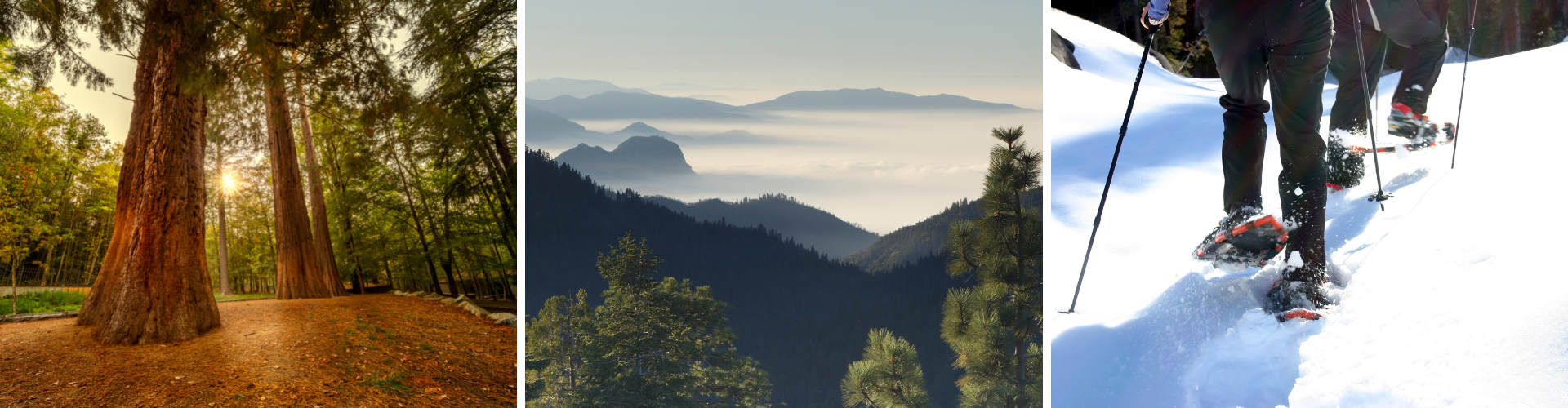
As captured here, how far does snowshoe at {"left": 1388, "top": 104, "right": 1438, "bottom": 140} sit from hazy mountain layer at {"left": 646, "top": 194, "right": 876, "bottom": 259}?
152cm

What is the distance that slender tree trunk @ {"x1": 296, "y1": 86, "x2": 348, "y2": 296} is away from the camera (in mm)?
2381

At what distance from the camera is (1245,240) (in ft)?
7.14

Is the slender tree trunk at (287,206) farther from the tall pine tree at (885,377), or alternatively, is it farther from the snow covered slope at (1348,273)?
the snow covered slope at (1348,273)

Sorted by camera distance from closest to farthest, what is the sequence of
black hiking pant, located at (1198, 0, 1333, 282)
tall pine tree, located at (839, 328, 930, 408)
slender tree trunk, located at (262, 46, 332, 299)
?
black hiking pant, located at (1198, 0, 1333, 282) → slender tree trunk, located at (262, 46, 332, 299) → tall pine tree, located at (839, 328, 930, 408)

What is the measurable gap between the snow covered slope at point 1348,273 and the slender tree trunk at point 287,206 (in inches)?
89.6

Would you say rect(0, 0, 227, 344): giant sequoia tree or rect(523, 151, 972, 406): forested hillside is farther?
rect(523, 151, 972, 406): forested hillside

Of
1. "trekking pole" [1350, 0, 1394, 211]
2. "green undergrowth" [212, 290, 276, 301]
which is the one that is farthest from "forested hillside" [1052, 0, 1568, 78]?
"green undergrowth" [212, 290, 276, 301]

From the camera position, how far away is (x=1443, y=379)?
213cm

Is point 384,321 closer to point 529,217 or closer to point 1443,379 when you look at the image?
point 529,217

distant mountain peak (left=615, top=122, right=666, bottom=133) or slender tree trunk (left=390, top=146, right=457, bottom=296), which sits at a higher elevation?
distant mountain peak (left=615, top=122, right=666, bottom=133)

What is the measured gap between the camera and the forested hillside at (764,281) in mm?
2379

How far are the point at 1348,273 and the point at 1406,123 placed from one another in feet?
1.57

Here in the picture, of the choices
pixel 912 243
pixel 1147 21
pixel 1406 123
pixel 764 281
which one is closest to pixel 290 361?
pixel 764 281

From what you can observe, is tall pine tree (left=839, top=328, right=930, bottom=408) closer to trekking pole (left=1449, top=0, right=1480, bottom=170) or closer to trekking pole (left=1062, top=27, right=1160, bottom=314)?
trekking pole (left=1062, top=27, right=1160, bottom=314)
